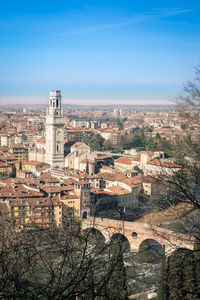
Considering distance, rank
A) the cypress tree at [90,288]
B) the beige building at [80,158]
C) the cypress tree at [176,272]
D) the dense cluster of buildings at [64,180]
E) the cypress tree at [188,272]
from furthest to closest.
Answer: the beige building at [80,158] < the dense cluster of buildings at [64,180] < the cypress tree at [176,272] < the cypress tree at [188,272] < the cypress tree at [90,288]

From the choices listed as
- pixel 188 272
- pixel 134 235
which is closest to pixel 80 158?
pixel 134 235

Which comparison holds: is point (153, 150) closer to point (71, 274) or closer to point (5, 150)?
point (5, 150)

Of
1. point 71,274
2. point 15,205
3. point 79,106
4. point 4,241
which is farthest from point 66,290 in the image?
point 79,106

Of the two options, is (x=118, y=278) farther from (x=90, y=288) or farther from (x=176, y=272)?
(x=90, y=288)

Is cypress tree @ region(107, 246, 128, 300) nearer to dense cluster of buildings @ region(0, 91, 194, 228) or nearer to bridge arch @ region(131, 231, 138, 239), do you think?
dense cluster of buildings @ region(0, 91, 194, 228)

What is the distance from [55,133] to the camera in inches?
854

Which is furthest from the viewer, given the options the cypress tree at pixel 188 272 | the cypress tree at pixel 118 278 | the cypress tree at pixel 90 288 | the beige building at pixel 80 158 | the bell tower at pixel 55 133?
the bell tower at pixel 55 133

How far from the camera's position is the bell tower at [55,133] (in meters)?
21.6

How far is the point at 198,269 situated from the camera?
562 centimetres

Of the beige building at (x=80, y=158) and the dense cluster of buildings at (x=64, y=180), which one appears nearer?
the dense cluster of buildings at (x=64, y=180)

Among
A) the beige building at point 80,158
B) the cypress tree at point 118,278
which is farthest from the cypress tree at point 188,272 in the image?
the beige building at point 80,158

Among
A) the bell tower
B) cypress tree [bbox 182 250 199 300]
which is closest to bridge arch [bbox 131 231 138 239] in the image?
cypress tree [bbox 182 250 199 300]

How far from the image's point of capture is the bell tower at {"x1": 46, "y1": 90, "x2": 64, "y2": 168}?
70.9 ft

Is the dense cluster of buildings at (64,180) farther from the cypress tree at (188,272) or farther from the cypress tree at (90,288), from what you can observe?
the cypress tree at (90,288)
